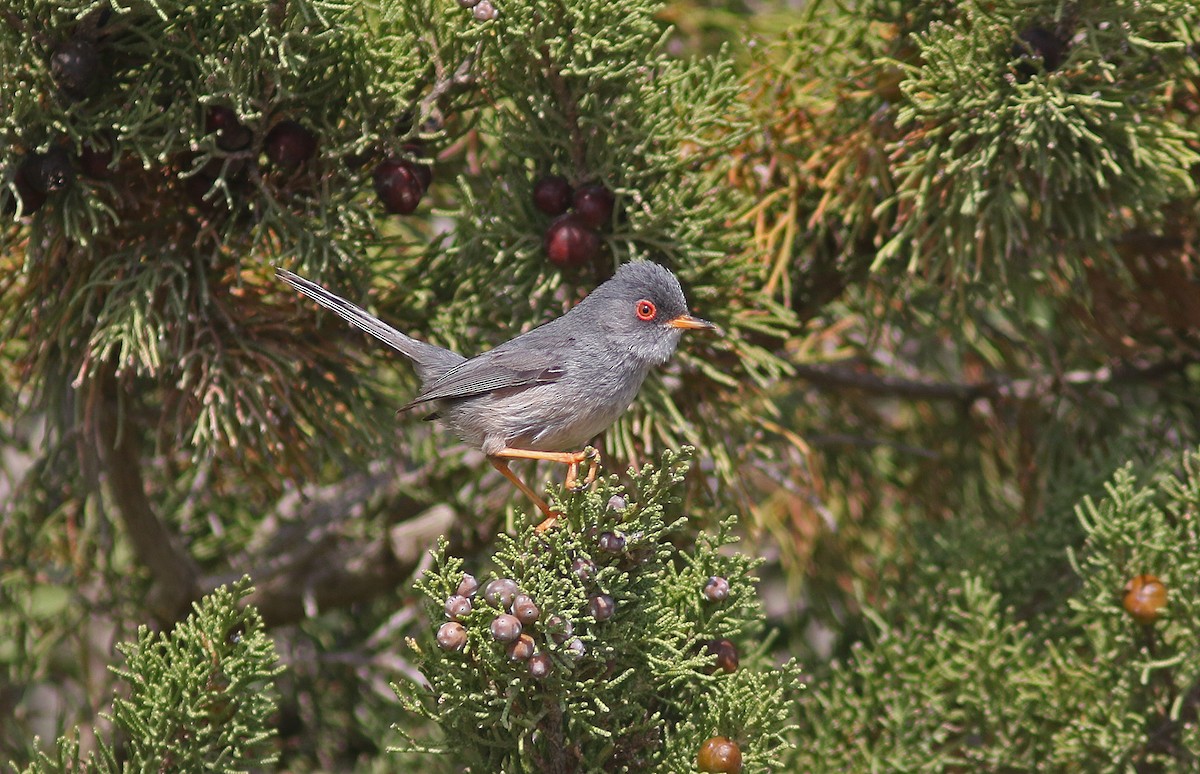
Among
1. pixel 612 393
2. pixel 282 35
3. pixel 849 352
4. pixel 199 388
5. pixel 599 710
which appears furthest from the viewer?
pixel 849 352

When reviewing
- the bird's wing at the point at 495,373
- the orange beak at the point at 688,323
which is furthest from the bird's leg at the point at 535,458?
the orange beak at the point at 688,323

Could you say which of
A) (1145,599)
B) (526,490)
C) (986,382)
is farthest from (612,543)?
(986,382)

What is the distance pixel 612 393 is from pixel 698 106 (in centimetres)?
70

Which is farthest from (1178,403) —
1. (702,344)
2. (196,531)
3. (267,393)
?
(196,531)

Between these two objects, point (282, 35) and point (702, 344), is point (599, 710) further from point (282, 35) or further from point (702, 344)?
point (282, 35)

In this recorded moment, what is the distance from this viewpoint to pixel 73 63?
2.39 m

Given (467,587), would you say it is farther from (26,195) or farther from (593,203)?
(26,195)

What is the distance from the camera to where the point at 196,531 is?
A: 3.69 meters

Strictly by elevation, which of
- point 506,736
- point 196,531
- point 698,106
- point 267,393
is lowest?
point 196,531

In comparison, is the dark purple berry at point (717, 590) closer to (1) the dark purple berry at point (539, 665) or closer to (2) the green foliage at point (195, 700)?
(1) the dark purple berry at point (539, 665)

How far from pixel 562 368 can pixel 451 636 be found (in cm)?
100

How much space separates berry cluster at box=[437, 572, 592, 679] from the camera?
2.03 m

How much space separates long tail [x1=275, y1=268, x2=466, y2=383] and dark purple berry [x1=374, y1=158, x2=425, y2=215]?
0.24 meters

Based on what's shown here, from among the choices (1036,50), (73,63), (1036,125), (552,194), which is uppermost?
(1036,50)
